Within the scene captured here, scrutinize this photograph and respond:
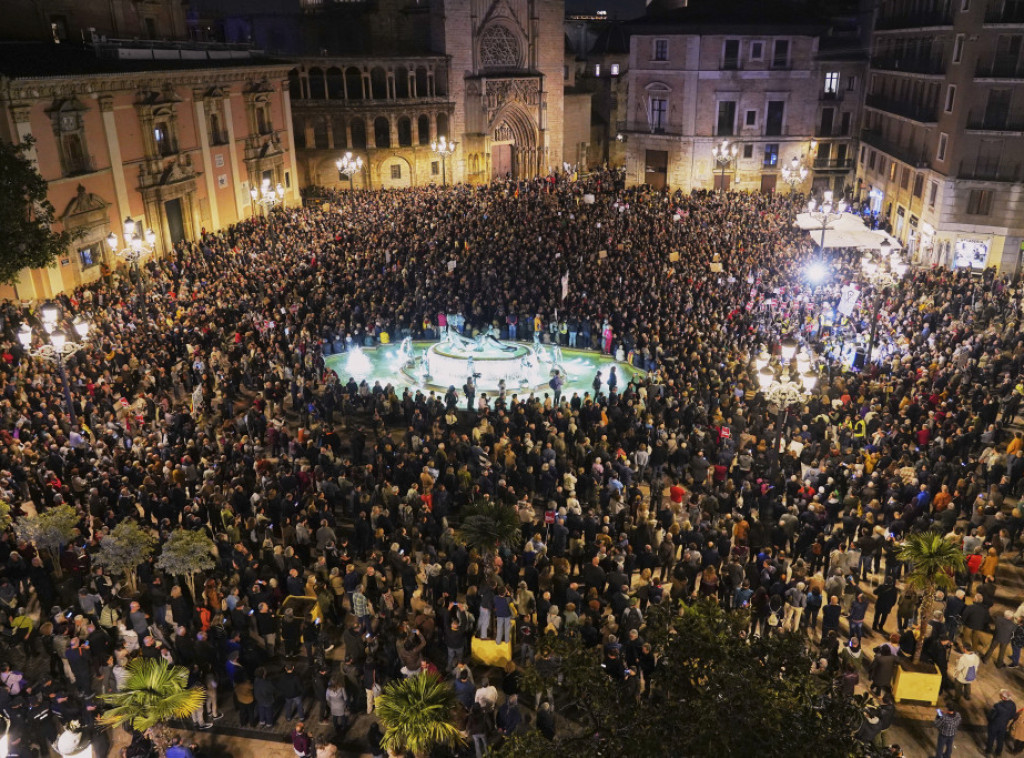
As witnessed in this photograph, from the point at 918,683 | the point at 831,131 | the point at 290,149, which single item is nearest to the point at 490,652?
the point at 918,683

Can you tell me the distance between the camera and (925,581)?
11797 mm

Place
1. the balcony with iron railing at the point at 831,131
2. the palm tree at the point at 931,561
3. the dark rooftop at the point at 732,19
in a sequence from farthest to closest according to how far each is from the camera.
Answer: the balcony with iron railing at the point at 831,131, the dark rooftop at the point at 732,19, the palm tree at the point at 931,561

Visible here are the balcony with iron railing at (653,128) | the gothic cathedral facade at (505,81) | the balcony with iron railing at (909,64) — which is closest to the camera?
the balcony with iron railing at (909,64)

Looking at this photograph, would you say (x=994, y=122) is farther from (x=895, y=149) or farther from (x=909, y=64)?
(x=909, y=64)

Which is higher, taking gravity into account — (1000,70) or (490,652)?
(1000,70)

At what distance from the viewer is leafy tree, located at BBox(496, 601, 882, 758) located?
6.24 metres

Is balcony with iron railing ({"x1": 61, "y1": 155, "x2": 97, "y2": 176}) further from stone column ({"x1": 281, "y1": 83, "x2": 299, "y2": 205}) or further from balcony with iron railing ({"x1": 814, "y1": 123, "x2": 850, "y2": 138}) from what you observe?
balcony with iron railing ({"x1": 814, "y1": 123, "x2": 850, "y2": 138})

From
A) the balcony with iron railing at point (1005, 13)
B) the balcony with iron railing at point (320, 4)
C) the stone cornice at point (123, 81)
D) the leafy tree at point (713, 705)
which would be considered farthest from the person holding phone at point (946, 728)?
the balcony with iron railing at point (320, 4)

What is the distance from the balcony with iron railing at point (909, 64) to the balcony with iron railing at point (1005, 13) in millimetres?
3701

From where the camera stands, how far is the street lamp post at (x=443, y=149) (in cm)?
5166

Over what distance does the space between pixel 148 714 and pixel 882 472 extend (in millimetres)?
13052

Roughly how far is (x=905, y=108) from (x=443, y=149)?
25.7 meters

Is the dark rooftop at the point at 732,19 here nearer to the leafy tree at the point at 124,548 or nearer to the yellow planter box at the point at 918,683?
the yellow planter box at the point at 918,683

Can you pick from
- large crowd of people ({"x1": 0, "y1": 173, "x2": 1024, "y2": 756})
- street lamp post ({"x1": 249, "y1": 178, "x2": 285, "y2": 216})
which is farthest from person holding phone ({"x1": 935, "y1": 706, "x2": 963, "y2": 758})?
street lamp post ({"x1": 249, "y1": 178, "x2": 285, "y2": 216})
